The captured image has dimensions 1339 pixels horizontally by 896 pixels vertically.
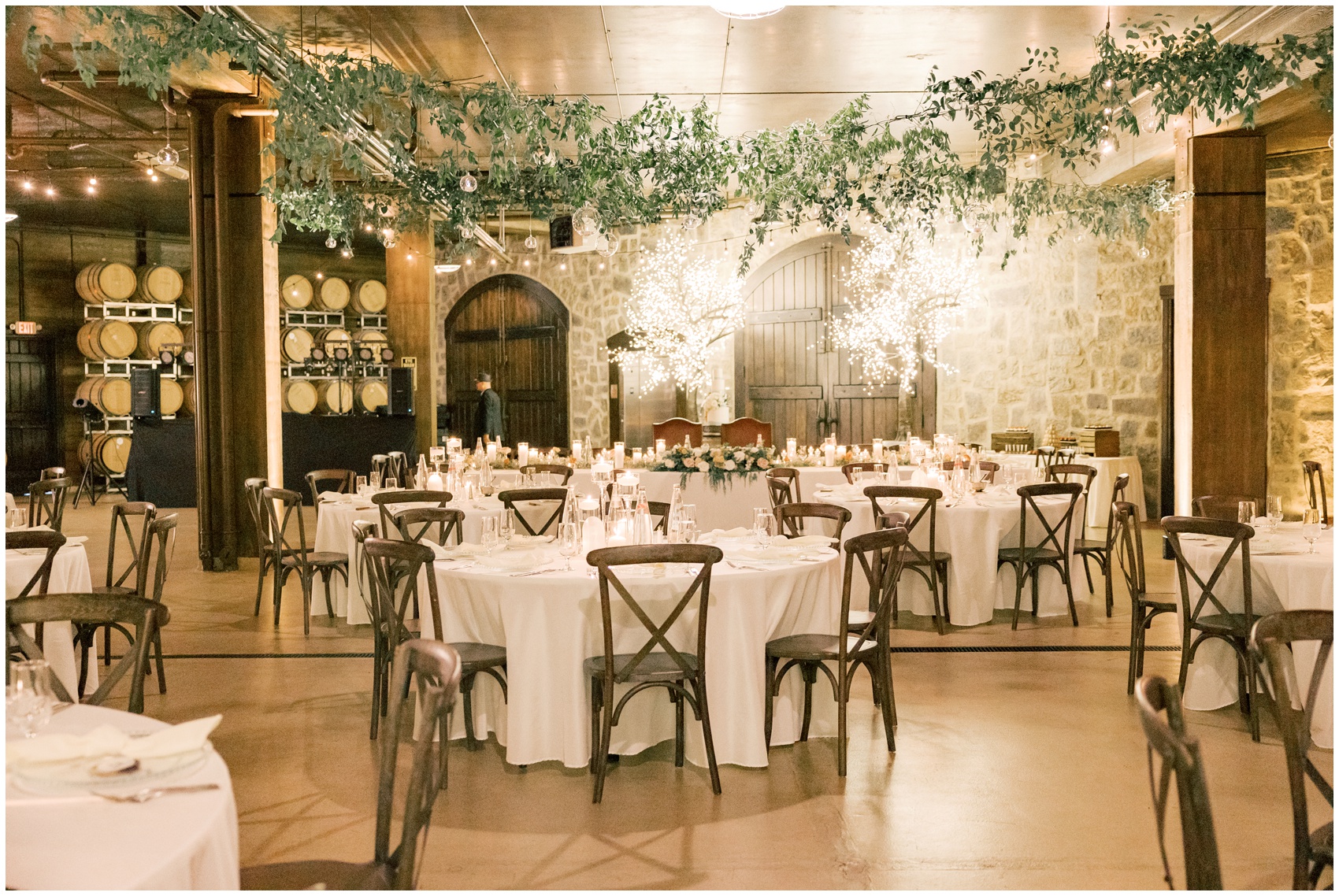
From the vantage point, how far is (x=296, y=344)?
14.4 meters

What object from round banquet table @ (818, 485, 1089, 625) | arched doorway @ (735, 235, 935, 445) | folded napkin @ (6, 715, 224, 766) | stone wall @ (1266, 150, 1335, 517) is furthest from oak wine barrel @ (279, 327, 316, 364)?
folded napkin @ (6, 715, 224, 766)

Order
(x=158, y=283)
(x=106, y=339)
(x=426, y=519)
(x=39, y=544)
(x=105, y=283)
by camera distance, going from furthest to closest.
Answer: (x=158, y=283), (x=106, y=339), (x=105, y=283), (x=426, y=519), (x=39, y=544)

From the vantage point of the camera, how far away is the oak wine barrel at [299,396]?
1390cm

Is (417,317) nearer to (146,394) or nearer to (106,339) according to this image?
(146,394)

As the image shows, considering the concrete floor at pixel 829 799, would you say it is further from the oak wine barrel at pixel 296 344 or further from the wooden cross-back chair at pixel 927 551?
the oak wine barrel at pixel 296 344

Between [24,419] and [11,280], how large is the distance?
1.97 meters

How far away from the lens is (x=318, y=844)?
10.7 feet

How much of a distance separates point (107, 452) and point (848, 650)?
1301 centimetres

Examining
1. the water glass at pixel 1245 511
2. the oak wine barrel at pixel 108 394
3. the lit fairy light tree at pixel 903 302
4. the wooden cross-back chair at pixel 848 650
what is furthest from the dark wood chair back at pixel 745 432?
the oak wine barrel at pixel 108 394

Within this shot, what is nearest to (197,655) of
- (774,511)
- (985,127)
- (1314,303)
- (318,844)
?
(318,844)

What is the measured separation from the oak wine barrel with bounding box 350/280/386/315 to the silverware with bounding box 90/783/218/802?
14.1 m

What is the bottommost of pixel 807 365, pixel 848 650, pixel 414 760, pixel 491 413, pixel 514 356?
pixel 848 650

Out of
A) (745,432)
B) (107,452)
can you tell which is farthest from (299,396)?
(745,432)

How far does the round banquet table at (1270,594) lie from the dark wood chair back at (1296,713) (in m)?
1.83
